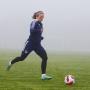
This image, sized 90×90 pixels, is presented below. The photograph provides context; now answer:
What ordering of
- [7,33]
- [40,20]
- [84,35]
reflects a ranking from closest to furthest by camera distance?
[40,20], [84,35], [7,33]

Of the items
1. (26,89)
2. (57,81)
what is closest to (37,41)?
(57,81)

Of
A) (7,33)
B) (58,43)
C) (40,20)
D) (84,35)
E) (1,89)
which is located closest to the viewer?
(1,89)

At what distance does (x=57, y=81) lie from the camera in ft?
59.7

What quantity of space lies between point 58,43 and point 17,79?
14057 centimetres

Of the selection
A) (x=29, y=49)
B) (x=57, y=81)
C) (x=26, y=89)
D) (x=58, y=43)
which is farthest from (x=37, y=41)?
(x=58, y=43)

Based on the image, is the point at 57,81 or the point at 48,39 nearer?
the point at 57,81

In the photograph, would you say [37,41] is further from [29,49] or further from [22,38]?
[22,38]

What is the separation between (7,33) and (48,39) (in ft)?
83.0

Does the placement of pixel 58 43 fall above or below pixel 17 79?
above

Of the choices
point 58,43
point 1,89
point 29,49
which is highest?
point 58,43

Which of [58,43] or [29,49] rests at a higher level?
[58,43]

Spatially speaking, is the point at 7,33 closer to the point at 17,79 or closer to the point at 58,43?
the point at 58,43

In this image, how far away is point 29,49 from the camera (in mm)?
18031

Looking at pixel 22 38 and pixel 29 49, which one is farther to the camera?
pixel 22 38
